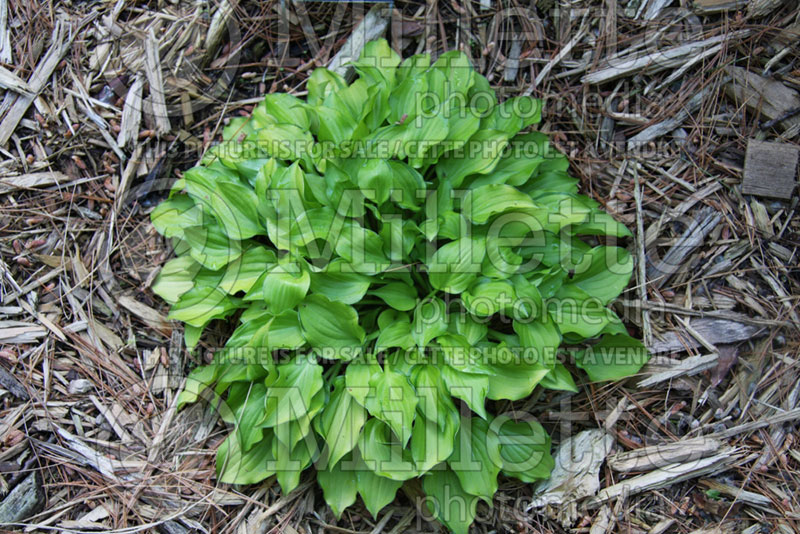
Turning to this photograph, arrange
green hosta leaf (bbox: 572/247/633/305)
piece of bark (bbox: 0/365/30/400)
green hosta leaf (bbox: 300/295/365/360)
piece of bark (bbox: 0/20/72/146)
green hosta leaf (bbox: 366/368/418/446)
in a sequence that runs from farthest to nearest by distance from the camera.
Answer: piece of bark (bbox: 0/20/72/146) → piece of bark (bbox: 0/365/30/400) → green hosta leaf (bbox: 572/247/633/305) → green hosta leaf (bbox: 300/295/365/360) → green hosta leaf (bbox: 366/368/418/446)

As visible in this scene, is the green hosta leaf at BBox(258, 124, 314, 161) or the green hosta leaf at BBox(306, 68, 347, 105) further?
the green hosta leaf at BBox(306, 68, 347, 105)

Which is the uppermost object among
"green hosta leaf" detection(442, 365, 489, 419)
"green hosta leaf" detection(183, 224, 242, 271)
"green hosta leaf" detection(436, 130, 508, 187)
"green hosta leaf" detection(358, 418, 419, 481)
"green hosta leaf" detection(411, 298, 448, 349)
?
"green hosta leaf" detection(436, 130, 508, 187)

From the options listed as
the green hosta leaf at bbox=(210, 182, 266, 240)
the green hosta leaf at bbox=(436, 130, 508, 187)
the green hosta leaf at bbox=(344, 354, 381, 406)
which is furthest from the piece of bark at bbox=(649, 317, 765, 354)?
the green hosta leaf at bbox=(210, 182, 266, 240)

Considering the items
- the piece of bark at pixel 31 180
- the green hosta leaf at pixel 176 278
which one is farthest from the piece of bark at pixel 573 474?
the piece of bark at pixel 31 180

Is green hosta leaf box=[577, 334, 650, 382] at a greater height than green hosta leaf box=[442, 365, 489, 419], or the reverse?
green hosta leaf box=[442, 365, 489, 419]

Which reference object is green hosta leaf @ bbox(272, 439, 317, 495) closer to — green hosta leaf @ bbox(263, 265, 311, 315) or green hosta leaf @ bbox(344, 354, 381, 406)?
green hosta leaf @ bbox(344, 354, 381, 406)

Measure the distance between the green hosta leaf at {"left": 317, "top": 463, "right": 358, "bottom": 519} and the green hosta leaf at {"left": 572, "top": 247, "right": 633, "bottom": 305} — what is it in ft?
3.83

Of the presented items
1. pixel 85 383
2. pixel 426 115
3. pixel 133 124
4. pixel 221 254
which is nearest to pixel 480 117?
pixel 426 115

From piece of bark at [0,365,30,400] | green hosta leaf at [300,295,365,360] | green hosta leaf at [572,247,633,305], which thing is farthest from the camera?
piece of bark at [0,365,30,400]

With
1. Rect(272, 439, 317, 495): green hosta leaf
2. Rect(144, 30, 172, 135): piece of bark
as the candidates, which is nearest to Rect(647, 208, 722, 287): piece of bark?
Rect(272, 439, 317, 495): green hosta leaf

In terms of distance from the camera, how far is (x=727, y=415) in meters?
2.32

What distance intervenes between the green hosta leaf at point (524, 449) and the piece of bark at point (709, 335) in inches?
24.2

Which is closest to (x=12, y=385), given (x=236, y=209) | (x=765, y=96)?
(x=236, y=209)

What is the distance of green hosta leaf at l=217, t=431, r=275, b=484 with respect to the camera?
7.16 feet
